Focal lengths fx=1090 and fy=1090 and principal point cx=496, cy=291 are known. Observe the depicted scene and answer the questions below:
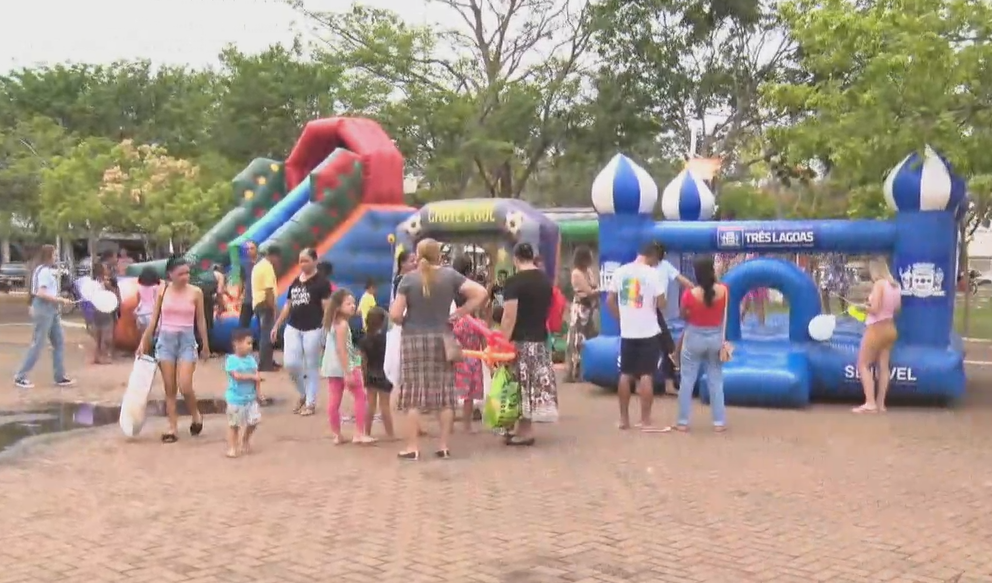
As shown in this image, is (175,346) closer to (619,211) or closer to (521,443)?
(521,443)

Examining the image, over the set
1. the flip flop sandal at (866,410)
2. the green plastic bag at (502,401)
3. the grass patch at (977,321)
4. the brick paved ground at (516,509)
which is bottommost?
the brick paved ground at (516,509)

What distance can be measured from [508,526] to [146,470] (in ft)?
9.50

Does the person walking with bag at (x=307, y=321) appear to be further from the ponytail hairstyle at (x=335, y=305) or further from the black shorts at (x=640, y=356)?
the black shorts at (x=640, y=356)

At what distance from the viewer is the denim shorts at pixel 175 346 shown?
8547mm

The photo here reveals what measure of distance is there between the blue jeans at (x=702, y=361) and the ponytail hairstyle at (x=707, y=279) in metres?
0.28

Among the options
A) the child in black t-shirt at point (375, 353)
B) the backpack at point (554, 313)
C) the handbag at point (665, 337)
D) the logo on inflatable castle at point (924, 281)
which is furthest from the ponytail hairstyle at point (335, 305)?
the logo on inflatable castle at point (924, 281)

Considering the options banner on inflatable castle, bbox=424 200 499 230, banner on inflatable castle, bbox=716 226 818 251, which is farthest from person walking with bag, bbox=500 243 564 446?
banner on inflatable castle, bbox=424 200 499 230

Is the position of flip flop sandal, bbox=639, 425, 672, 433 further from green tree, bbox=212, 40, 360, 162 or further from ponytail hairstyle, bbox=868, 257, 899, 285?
green tree, bbox=212, 40, 360, 162

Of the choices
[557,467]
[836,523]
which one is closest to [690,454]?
[557,467]

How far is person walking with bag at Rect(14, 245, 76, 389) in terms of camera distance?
11641 mm

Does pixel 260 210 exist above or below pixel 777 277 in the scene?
above

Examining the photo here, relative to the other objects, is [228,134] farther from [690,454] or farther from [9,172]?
[690,454]

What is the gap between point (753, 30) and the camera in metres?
25.6

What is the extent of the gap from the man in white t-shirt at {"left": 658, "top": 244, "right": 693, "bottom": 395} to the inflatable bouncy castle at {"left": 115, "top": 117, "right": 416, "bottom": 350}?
229 inches
